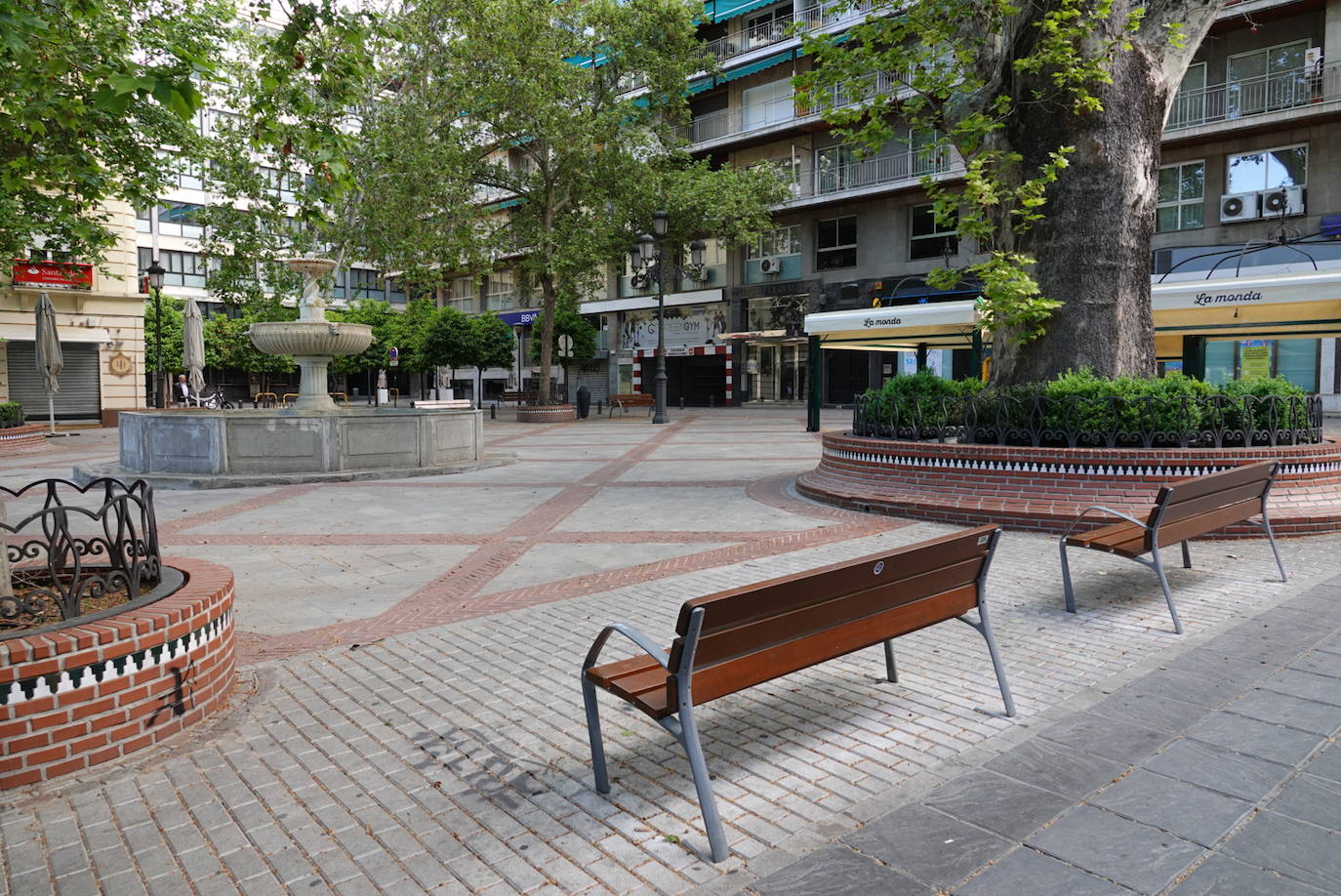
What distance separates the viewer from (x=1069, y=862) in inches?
100

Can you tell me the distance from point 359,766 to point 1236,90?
91.4 ft

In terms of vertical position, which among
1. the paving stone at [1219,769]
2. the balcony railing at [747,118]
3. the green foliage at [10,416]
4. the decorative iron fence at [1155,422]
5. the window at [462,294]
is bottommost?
the paving stone at [1219,769]

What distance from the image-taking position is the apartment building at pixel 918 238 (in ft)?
48.2

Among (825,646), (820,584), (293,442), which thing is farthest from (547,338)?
(820,584)

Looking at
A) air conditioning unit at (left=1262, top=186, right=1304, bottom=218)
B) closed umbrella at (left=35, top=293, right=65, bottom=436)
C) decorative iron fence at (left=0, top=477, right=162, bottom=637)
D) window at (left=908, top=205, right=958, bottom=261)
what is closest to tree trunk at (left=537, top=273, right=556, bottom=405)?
closed umbrella at (left=35, top=293, right=65, bottom=436)

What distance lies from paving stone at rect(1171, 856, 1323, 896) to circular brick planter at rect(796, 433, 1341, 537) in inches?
219

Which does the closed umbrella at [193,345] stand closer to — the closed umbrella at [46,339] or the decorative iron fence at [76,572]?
the closed umbrella at [46,339]

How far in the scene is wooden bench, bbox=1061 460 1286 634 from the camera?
16.4ft

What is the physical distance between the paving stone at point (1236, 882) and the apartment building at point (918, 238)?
8.67 metres

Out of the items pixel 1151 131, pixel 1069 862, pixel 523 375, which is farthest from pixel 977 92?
pixel 523 375

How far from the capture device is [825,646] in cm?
316

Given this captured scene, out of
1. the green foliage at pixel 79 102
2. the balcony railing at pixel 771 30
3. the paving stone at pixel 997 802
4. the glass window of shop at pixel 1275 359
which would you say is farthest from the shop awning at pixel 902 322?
the balcony railing at pixel 771 30

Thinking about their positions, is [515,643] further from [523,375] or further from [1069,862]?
[523,375]

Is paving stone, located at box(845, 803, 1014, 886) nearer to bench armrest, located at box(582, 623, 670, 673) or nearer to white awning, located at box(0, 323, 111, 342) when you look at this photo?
bench armrest, located at box(582, 623, 670, 673)
